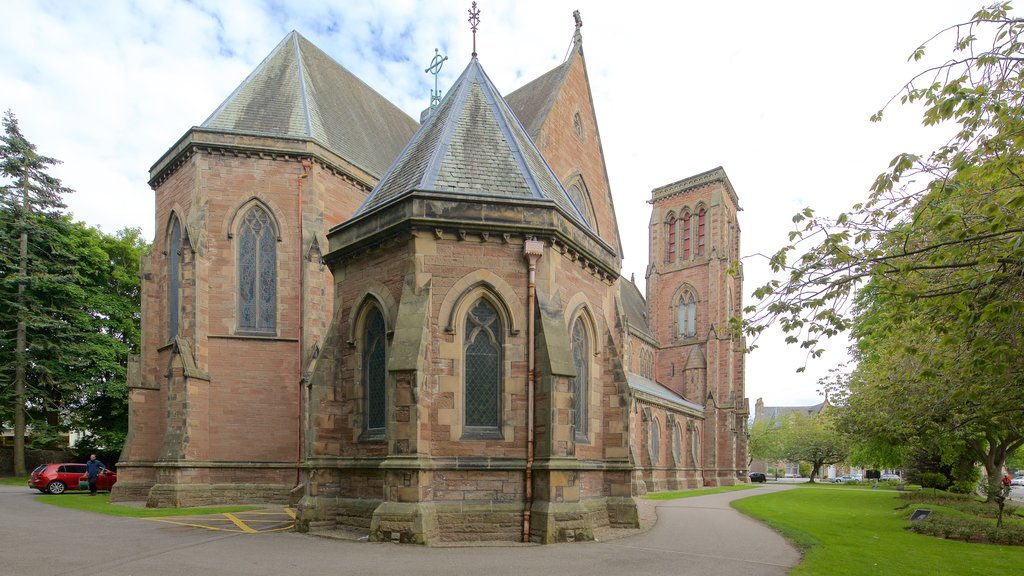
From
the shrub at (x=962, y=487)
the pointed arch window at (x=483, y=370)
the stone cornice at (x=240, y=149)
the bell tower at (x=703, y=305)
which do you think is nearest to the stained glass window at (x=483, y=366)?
the pointed arch window at (x=483, y=370)

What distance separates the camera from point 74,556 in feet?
32.6

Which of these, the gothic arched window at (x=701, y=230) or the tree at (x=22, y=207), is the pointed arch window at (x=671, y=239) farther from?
the tree at (x=22, y=207)

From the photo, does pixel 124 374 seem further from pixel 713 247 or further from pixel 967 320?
pixel 713 247

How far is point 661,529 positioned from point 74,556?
1140cm

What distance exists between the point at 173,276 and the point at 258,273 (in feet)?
11.0

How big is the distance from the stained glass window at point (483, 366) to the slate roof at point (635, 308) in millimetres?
33912

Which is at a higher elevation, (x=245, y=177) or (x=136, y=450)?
(x=245, y=177)

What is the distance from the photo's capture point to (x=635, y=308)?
5303 cm

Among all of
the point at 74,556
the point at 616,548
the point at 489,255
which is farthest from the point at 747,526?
the point at 74,556

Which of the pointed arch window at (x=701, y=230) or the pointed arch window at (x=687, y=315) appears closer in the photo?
the pointed arch window at (x=687, y=315)

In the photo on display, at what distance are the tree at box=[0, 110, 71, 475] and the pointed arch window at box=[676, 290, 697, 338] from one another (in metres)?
41.3

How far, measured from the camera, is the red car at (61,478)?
2431 centimetres

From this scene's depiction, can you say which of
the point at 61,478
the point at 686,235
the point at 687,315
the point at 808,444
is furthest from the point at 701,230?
the point at 61,478

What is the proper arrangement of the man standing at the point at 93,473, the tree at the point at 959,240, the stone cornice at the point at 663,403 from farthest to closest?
the stone cornice at the point at 663,403 → the man standing at the point at 93,473 → the tree at the point at 959,240
